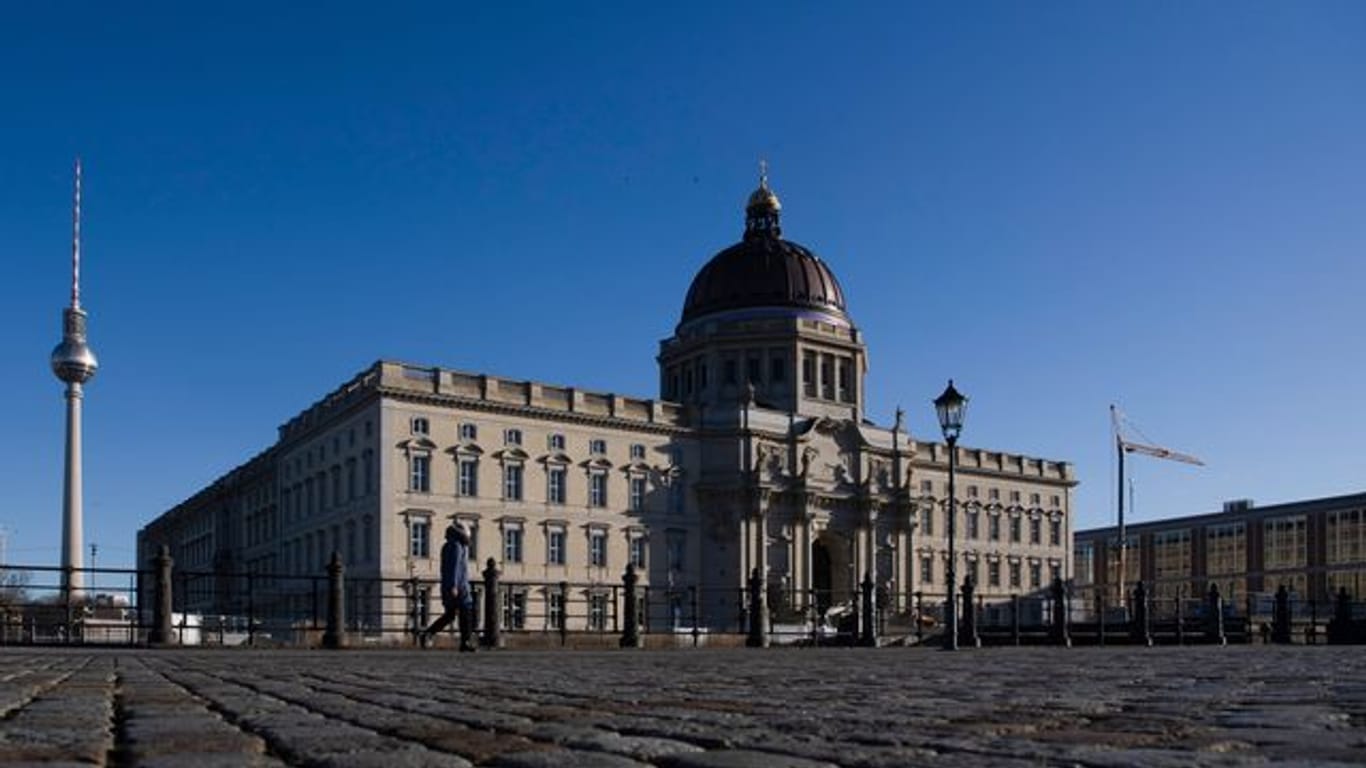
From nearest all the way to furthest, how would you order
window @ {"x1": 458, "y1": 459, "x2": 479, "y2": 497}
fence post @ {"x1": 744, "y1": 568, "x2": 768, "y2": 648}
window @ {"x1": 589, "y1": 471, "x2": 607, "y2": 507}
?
fence post @ {"x1": 744, "y1": 568, "x2": 768, "y2": 648} < window @ {"x1": 458, "y1": 459, "x2": 479, "y2": 497} < window @ {"x1": 589, "y1": 471, "x2": 607, "y2": 507}

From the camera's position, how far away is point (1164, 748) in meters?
4.07

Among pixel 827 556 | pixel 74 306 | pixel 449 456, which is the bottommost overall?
pixel 827 556

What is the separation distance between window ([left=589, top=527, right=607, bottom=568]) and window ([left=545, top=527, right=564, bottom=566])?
165cm

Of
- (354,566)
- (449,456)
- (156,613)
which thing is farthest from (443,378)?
(156,613)

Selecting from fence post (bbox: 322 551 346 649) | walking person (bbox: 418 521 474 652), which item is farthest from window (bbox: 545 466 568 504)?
walking person (bbox: 418 521 474 652)

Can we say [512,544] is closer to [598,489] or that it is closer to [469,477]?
[469,477]

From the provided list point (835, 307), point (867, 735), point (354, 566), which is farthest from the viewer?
point (835, 307)

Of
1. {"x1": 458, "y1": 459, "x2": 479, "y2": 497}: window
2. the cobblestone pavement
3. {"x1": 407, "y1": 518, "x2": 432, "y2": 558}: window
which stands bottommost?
{"x1": 407, "y1": 518, "x2": 432, "y2": 558}: window

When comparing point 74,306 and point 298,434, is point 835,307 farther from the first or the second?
point 74,306

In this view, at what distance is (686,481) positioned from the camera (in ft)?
243

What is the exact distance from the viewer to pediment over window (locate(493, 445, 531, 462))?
217 feet

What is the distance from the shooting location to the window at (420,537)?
6253 centimetres

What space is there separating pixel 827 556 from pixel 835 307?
623 inches

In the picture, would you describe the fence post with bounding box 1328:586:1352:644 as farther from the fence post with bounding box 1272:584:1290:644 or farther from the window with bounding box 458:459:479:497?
the window with bounding box 458:459:479:497
